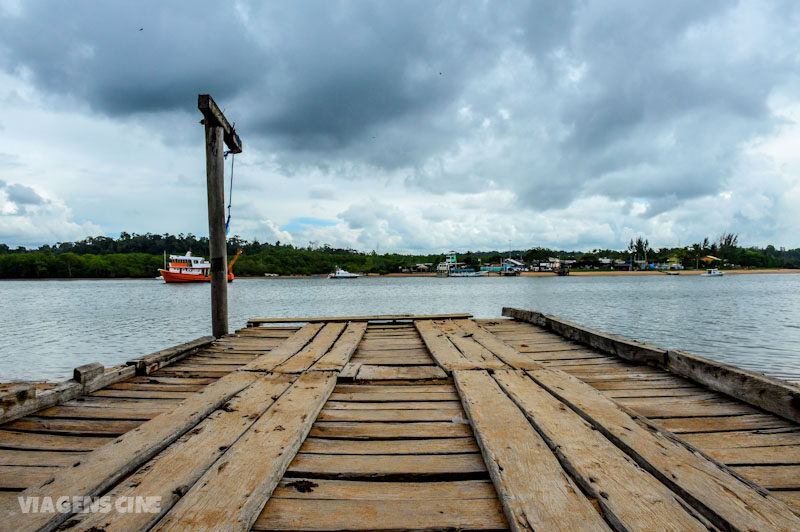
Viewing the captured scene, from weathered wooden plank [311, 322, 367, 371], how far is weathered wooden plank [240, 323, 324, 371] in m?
0.42

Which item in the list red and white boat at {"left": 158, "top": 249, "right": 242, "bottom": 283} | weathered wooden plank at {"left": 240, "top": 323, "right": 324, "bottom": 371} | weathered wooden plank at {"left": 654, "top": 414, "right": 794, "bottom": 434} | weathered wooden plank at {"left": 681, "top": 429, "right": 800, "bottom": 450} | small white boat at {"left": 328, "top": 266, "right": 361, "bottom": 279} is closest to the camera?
weathered wooden plank at {"left": 681, "top": 429, "right": 800, "bottom": 450}

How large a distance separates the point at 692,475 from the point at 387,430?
1.54 m

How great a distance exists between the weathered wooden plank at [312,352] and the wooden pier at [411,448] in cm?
5

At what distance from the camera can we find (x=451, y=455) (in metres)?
2.06

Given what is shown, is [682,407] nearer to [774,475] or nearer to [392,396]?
[774,475]

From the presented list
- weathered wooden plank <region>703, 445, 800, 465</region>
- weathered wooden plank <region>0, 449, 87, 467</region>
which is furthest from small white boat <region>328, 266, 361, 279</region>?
weathered wooden plank <region>703, 445, 800, 465</region>

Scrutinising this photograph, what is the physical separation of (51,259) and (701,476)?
137 m

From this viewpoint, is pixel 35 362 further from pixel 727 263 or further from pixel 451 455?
Result: pixel 727 263

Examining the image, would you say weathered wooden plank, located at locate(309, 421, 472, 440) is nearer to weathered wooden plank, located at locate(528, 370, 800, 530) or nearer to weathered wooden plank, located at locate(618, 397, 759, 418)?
weathered wooden plank, located at locate(528, 370, 800, 530)

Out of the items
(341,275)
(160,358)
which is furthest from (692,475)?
(341,275)

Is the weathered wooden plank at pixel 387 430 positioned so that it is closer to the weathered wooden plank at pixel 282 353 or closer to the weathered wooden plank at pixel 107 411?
the weathered wooden plank at pixel 107 411

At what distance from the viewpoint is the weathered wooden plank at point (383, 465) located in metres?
1.86

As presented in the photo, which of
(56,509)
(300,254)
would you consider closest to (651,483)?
(56,509)

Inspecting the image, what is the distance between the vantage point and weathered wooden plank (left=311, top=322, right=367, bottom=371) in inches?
147
